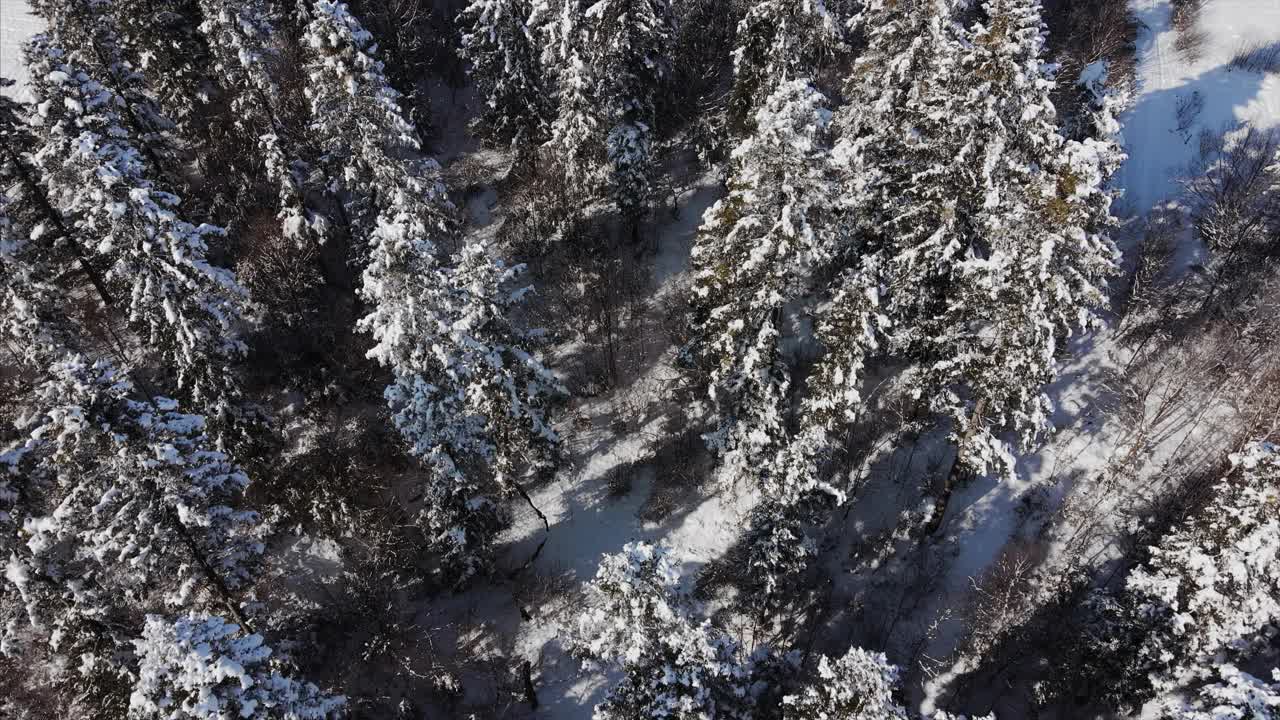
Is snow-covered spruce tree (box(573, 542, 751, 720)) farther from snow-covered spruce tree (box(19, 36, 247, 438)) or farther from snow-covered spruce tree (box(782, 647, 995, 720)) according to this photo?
snow-covered spruce tree (box(19, 36, 247, 438))

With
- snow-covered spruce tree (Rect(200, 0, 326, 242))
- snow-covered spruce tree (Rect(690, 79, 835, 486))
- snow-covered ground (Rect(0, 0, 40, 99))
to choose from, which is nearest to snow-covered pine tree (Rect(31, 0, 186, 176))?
snow-covered spruce tree (Rect(200, 0, 326, 242))

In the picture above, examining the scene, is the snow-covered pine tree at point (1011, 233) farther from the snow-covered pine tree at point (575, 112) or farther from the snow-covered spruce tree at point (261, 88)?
the snow-covered spruce tree at point (261, 88)

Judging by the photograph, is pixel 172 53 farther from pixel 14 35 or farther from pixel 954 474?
pixel 954 474

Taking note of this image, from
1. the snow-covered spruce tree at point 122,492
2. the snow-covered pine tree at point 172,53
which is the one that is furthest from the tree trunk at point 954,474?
the snow-covered pine tree at point 172,53

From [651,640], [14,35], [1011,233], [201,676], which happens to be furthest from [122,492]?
[14,35]

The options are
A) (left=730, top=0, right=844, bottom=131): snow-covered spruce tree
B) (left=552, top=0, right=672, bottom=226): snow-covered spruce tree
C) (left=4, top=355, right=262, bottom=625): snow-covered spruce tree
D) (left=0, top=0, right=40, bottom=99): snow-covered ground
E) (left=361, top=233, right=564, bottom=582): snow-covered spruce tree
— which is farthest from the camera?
(left=0, top=0, right=40, bottom=99): snow-covered ground

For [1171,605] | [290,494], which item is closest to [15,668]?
[290,494]
